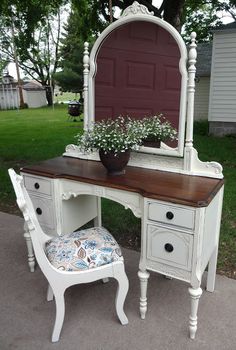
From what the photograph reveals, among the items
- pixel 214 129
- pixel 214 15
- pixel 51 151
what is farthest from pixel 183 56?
pixel 214 15

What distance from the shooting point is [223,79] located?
789 cm

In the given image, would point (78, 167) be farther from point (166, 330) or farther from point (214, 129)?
point (214, 129)

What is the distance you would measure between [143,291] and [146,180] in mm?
740

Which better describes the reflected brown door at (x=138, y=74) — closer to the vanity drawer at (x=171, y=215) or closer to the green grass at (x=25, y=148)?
the vanity drawer at (x=171, y=215)

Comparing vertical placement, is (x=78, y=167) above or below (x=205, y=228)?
above

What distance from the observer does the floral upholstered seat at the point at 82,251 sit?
72.9 inches

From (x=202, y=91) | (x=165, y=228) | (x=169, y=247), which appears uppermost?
(x=202, y=91)

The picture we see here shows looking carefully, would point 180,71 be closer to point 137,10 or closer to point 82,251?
point 137,10

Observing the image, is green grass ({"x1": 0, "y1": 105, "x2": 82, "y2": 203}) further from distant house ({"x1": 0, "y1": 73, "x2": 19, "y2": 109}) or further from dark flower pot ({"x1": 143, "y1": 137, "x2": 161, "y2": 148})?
distant house ({"x1": 0, "y1": 73, "x2": 19, "y2": 109})

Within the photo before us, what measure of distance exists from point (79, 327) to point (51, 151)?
4732 millimetres

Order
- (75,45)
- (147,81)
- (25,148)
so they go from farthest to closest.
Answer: (75,45)
(25,148)
(147,81)

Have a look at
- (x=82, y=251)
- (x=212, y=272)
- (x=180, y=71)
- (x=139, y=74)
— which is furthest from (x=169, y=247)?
(x=139, y=74)

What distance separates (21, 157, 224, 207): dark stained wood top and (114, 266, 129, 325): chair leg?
1.76 feet

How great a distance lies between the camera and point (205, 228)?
1800 millimetres
